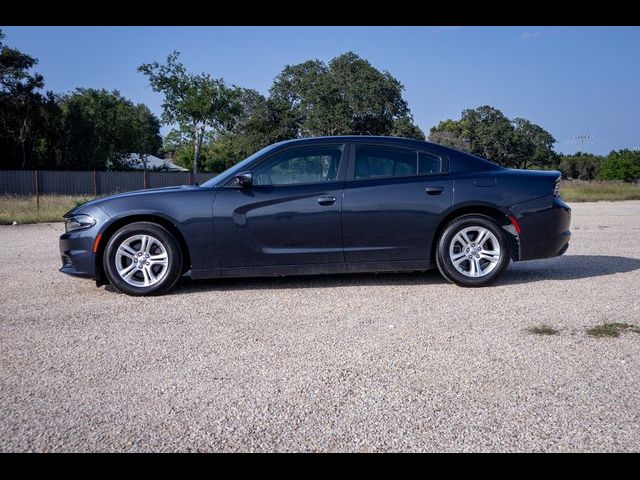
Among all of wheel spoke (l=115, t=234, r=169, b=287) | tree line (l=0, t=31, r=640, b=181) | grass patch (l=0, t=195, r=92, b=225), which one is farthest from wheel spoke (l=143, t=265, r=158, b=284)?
tree line (l=0, t=31, r=640, b=181)

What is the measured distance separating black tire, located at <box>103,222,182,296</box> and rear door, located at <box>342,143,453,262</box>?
5.49ft

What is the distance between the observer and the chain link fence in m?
28.7

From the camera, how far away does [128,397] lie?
304 centimetres

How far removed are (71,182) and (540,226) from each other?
92.7 feet

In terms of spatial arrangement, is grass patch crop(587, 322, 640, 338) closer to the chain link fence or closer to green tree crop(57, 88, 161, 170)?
the chain link fence

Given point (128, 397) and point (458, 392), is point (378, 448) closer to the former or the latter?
point (458, 392)

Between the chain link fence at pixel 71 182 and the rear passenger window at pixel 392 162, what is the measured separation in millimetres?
22461

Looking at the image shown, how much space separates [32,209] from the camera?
66.2 ft

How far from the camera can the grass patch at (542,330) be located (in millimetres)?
4131

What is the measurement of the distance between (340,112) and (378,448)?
146ft

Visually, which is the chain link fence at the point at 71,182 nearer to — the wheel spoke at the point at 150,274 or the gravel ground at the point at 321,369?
the wheel spoke at the point at 150,274

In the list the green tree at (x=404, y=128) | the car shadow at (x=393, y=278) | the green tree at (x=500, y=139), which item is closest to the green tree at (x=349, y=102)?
the green tree at (x=404, y=128)
